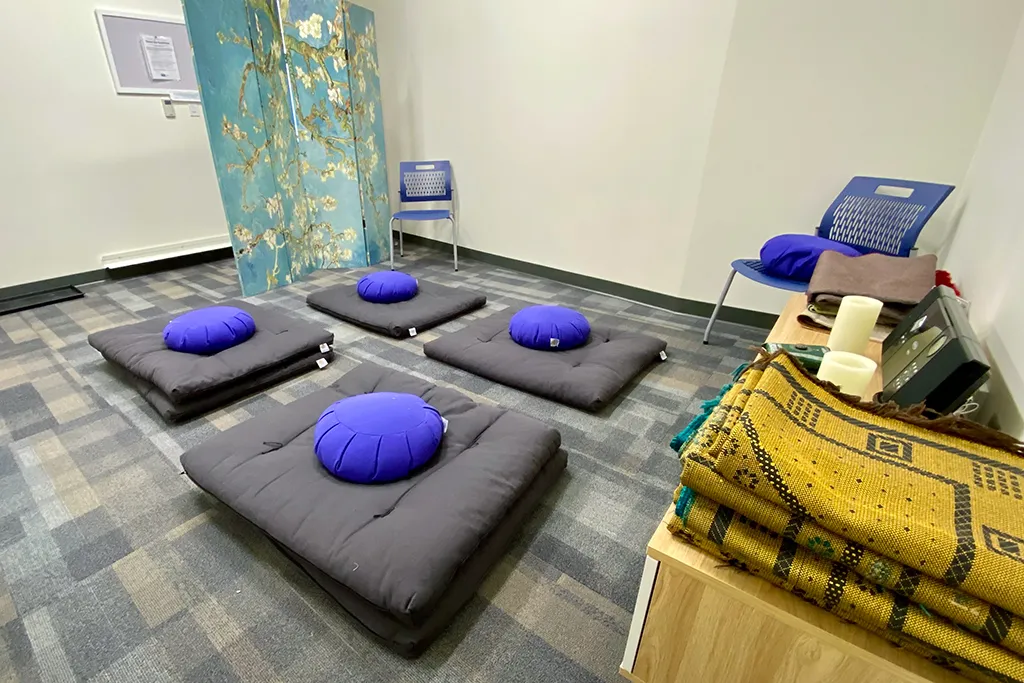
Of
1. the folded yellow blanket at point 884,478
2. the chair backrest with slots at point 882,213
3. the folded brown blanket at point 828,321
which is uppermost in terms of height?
the chair backrest with slots at point 882,213

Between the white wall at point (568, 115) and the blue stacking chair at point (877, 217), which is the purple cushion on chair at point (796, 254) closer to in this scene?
the blue stacking chair at point (877, 217)

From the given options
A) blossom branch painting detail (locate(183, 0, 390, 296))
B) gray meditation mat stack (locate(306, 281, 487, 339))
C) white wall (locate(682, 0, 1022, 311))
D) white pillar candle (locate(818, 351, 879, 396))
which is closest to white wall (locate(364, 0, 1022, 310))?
white wall (locate(682, 0, 1022, 311))

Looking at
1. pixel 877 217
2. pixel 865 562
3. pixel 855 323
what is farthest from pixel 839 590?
pixel 877 217

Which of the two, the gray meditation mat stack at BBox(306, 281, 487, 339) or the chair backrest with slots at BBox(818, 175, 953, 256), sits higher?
the chair backrest with slots at BBox(818, 175, 953, 256)

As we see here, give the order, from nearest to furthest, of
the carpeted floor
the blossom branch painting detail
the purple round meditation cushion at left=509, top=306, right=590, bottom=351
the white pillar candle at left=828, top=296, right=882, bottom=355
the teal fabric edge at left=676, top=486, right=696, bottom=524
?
the teal fabric edge at left=676, top=486, right=696, bottom=524, the carpeted floor, the white pillar candle at left=828, top=296, right=882, bottom=355, the purple round meditation cushion at left=509, top=306, right=590, bottom=351, the blossom branch painting detail

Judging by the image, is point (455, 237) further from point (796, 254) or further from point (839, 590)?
point (839, 590)

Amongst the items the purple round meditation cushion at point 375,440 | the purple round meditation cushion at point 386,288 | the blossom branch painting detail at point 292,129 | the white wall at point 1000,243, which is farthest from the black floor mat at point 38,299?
the white wall at point 1000,243

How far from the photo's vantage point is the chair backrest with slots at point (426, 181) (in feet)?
13.4

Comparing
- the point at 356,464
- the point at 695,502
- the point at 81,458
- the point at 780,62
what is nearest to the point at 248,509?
the point at 356,464

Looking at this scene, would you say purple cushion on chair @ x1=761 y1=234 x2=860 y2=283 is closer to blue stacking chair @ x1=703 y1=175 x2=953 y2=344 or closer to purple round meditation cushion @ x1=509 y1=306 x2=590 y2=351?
blue stacking chair @ x1=703 y1=175 x2=953 y2=344

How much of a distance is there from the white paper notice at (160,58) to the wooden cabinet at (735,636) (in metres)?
4.64

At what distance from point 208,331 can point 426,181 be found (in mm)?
2473

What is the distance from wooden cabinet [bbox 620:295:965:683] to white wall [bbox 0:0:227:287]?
4379 millimetres

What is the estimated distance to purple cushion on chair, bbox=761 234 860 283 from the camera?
7.07 ft
